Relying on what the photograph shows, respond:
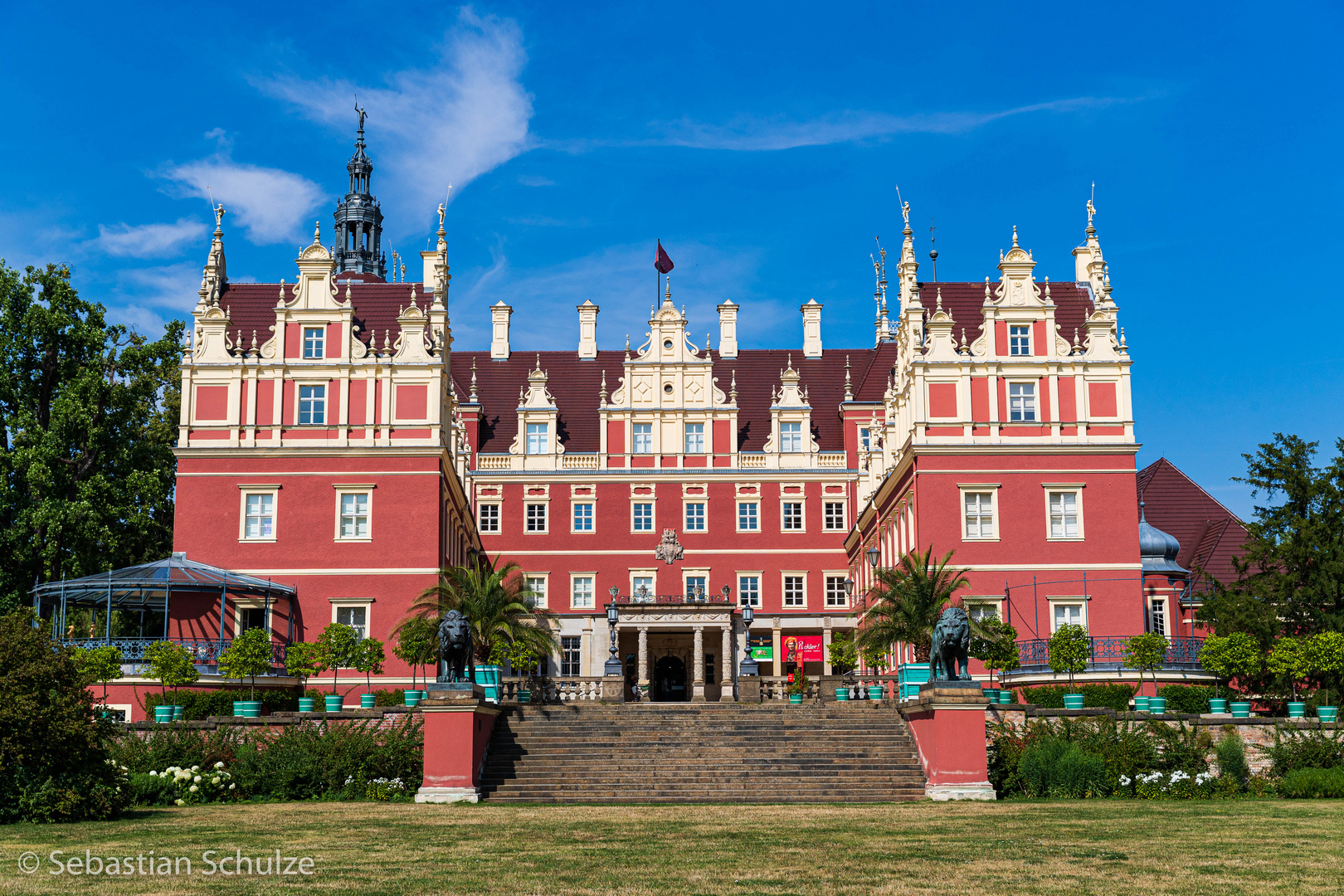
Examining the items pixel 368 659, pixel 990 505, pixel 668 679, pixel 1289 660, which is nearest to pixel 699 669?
pixel 668 679

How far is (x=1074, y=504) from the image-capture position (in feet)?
132

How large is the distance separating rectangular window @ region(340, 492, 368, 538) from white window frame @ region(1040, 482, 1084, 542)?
2174 cm

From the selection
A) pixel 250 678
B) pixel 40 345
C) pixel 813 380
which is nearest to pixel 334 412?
pixel 250 678

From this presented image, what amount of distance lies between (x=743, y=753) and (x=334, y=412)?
2011cm

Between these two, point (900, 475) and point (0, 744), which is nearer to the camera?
point (0, 744)

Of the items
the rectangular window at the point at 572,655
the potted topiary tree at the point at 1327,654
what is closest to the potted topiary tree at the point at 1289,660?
the potted topiary tree at the point at 1327,654

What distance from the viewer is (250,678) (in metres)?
34.7

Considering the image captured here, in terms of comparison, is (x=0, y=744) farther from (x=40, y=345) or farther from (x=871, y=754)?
(x=40, y=345)

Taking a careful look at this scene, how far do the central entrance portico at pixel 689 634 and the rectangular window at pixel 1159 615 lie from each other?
15.7 metres

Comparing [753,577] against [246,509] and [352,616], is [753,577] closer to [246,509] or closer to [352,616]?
[352,616]

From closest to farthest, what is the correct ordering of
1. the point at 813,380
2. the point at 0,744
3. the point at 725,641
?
the point at 0,744
the point at 725,641
the point at 813,380

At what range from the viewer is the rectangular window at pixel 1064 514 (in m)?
39.9

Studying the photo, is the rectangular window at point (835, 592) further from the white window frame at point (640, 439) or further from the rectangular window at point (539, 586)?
the rectangular window at point (539, 586)

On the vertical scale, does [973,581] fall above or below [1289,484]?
below
